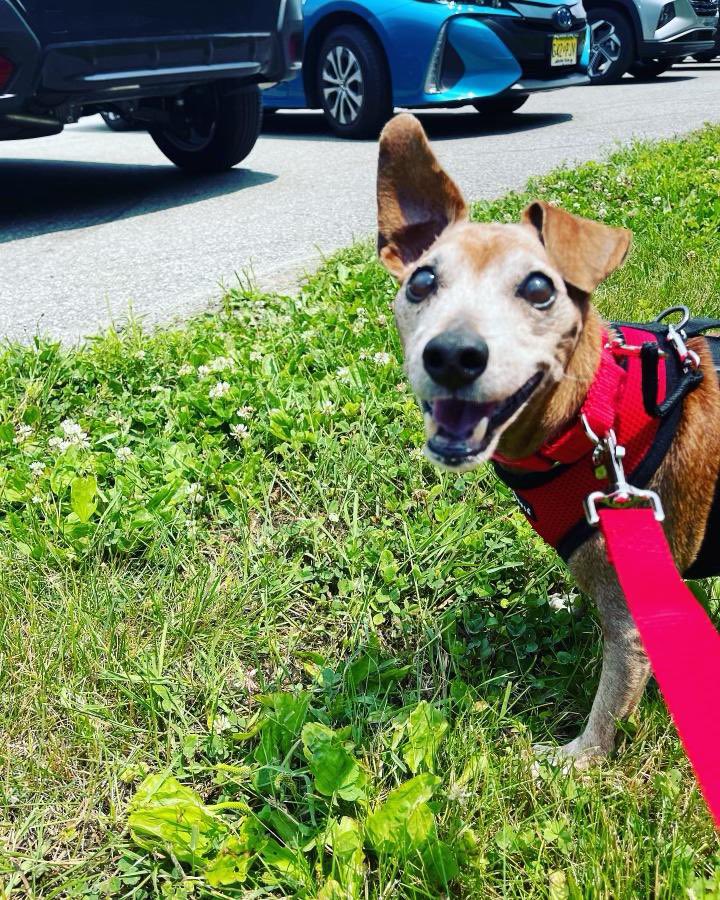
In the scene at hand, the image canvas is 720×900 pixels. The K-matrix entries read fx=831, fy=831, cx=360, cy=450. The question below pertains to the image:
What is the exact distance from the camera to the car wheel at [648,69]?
45.6ft

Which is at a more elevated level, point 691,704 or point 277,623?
point 691,704

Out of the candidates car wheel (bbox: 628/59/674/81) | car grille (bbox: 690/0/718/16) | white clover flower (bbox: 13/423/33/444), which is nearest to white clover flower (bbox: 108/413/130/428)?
white clover flower (bbox: 13/423/33/444)

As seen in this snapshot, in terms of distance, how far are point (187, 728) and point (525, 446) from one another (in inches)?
41.4

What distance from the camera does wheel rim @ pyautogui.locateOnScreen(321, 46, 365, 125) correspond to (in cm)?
806

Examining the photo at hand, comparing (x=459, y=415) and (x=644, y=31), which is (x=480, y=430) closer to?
(x=459, y=415)

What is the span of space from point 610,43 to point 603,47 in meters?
0.12

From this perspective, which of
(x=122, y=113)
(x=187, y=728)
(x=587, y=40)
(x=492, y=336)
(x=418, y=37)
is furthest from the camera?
(x=587, y=40)

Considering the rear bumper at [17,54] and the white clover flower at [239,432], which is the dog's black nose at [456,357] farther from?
the rear bumper at [17,54]

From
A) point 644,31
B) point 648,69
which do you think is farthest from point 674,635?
point 648,69

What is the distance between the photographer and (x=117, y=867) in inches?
67.6

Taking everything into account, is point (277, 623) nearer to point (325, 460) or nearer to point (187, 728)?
point (187, 728)

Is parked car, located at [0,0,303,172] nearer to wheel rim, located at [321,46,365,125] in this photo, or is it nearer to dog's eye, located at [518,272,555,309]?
wheel rim, located at [321,46,365,125]

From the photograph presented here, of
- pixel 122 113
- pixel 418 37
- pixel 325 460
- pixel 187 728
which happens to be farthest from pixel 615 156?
pixel 187 728

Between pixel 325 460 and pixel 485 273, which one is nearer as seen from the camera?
pixel 485 273
